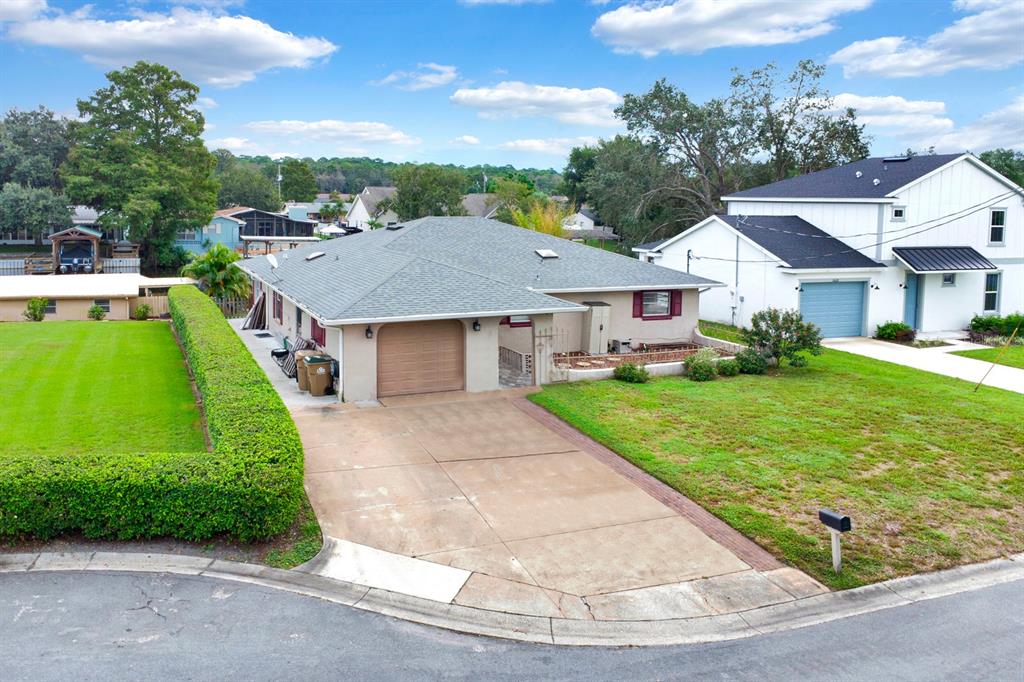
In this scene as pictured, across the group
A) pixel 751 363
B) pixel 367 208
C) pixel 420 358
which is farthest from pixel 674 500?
pixel 367 208

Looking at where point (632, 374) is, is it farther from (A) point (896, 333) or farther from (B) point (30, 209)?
(B) point (30, 209)

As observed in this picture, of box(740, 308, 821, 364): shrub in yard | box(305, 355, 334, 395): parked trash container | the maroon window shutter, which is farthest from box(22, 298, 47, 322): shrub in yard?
box(740, 308, 821, 364): shrub in yard

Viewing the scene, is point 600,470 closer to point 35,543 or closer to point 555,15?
point 35,543

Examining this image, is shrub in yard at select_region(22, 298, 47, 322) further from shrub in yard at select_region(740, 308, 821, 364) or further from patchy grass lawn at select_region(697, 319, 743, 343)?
shrub in yard at select_region(740, 308, 821, 364)

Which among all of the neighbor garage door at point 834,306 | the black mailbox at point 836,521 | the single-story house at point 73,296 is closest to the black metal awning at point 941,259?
the neighbor garage door at point 834,306

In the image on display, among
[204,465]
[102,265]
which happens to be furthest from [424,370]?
[102,265]
